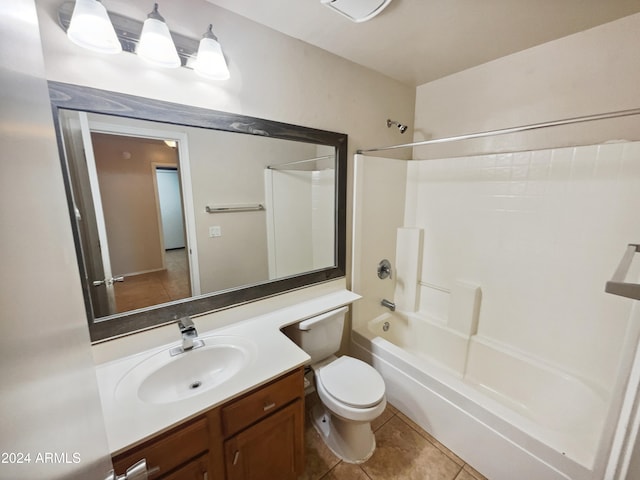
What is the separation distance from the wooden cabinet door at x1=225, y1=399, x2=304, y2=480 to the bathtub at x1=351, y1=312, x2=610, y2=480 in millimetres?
825

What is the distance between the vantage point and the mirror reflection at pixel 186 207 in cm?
109

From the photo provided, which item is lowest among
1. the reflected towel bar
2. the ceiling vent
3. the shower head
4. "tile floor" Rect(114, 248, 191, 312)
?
"tile floor" Rect(114, 248, 191, 312)

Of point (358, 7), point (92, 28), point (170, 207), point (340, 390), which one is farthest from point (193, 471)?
point (358, 7)

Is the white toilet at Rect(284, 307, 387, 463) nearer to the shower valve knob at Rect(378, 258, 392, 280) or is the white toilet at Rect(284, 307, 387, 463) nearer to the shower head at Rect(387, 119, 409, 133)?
the shower valve knob at Rect(378, 258, 392, 280)

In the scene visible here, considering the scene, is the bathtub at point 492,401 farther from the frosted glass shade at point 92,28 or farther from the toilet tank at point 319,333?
the frosted glass shade at point 92,28

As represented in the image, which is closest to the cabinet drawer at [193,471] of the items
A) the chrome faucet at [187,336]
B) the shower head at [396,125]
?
the chrome faucet at [187,336]

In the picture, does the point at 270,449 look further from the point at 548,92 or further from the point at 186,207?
the point at 548,92

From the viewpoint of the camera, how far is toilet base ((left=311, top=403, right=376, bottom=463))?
1499 mm

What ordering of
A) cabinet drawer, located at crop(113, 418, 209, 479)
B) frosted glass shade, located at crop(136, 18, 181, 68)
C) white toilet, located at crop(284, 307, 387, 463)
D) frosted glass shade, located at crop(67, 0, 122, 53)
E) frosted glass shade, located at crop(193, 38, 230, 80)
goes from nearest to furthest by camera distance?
cabinet drawer, located at crop(113, 418, 209, 479), frosted glass shade, located at crop(67, 0, 122, 53), frosted glass shade, located at crop(136, 18, 181, 68), frosted glass shade, located at crop(193, 38, 230, 80), white toilet, located at crop(284, 307, 387, 463)

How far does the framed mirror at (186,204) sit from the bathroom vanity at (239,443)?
1.71ft

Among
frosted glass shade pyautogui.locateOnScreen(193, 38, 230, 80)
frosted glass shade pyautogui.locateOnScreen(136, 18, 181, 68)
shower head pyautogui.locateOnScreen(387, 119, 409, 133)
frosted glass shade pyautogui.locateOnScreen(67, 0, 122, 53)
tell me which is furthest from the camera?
shower head pyautogui.locateOnScreen(387, 119, 409, 133)

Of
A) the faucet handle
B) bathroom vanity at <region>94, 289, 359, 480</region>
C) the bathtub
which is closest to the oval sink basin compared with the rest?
bathroom vanity at <region>94, 289, 359, 480</region>

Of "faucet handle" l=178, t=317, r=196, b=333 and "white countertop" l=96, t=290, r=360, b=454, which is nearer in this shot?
"white countertop" l=96, t=290, r=360, b=454

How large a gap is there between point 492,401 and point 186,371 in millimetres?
1592
